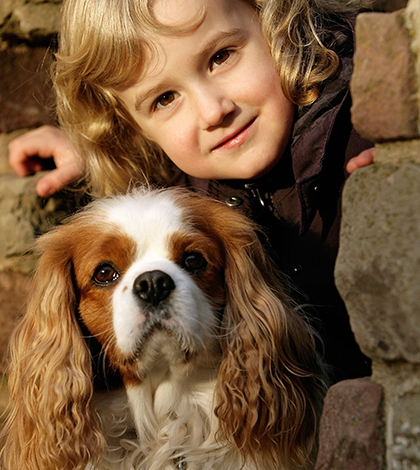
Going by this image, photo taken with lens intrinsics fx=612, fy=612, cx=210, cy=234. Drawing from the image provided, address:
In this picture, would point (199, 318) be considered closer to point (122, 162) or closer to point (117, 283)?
point (117, 283)

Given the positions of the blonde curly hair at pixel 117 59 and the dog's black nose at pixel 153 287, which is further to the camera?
the blonde curly hair at pixel 117 59

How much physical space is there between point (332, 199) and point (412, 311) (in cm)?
116

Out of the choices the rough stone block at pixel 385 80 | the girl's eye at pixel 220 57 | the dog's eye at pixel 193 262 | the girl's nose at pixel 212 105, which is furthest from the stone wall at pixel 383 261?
the girl's eye at pixel 220 57

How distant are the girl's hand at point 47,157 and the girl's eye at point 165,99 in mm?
594

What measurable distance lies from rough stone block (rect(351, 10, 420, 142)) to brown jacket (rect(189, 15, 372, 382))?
859 millimetres

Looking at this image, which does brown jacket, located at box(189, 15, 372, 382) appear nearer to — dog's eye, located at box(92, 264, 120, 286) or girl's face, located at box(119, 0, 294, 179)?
girl's face, located at box(119, 0, 294, 179)

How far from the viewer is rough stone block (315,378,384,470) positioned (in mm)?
1202

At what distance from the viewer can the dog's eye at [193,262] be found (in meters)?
1.83

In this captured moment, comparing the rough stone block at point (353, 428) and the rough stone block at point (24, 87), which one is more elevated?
the rough stone block at point (24, 87)

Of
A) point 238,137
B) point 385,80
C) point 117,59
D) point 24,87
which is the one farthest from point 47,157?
point 385,80

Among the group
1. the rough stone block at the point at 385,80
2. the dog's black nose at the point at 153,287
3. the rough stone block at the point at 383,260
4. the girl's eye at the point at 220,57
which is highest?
the rough stone block at the point at 385,80

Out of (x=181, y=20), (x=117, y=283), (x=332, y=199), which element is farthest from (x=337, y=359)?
(x=181, y=20)

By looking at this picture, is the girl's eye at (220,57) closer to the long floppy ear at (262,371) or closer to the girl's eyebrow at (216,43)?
the girl's eyebrow at (216,43)

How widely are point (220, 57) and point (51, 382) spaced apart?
122 centimetres
